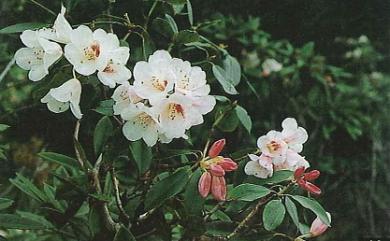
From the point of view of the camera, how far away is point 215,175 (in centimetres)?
110

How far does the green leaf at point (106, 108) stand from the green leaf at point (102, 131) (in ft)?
0.09

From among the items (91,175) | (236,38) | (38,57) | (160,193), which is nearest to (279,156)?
(160,193)

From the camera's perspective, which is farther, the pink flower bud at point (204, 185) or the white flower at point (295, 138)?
the white flower at point (295, 138)

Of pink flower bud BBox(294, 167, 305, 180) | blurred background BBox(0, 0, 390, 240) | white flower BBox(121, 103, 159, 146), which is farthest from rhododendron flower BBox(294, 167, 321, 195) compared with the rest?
blurred background BBox(0, 0, 390, 240)

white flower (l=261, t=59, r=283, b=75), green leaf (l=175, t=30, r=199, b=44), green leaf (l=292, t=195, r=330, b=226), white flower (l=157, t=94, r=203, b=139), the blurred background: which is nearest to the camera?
white flower (l=157, t=94, r=203, b=139)

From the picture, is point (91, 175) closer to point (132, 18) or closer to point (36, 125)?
point (132, 18)

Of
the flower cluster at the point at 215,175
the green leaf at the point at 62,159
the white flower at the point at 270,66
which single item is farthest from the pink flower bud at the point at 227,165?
the white flower at the point at 270,66

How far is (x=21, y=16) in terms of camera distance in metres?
2.11

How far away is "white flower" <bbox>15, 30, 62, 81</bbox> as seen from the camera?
3.54 feet

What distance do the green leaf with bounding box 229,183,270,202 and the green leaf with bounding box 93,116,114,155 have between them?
0.22 metres

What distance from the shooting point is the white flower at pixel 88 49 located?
107 centimetres

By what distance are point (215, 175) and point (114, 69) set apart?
222 millimetres

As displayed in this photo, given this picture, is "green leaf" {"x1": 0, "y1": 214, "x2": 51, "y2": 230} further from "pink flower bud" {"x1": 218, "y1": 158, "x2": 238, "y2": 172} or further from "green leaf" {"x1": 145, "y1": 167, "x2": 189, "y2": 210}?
"pink flower bud" {"x1": 218, "y1": 158, "x2": 238, "y2": 172}

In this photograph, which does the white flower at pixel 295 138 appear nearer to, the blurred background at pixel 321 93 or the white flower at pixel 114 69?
the white flower at pixel 114 69
